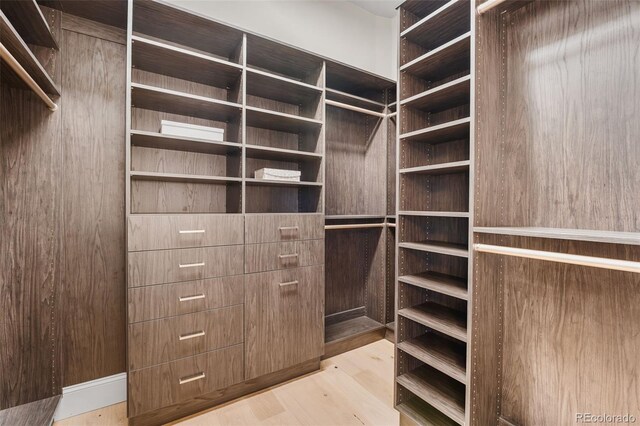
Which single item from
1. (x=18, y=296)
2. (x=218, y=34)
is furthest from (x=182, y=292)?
(x=218, y=34)

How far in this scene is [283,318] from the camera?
1.95 meters

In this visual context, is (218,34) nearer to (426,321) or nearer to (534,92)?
(534,92)

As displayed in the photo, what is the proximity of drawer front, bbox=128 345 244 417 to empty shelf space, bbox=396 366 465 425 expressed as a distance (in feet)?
3.24

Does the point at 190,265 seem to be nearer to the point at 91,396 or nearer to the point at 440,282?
the point at 91,396

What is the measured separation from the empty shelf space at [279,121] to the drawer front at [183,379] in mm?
1494

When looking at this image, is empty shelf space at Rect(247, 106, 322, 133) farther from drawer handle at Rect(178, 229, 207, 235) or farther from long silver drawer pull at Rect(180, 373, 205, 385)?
long silver drawer pull at Rect(180, 373, 205, 385)

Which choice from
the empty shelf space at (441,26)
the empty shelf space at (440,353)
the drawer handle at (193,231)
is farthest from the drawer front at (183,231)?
the empty shelf space at (441,26)

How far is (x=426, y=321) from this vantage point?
155 centimetres

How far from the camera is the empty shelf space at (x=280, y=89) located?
75.7 inches

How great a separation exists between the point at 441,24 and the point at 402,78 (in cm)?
32

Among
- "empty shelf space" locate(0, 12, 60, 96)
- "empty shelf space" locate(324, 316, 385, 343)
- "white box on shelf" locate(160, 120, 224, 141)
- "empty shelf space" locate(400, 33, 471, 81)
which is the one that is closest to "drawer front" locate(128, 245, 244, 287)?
"white box on shelf" locate(160, 120, 224, 141)

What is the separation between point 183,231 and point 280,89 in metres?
1.20

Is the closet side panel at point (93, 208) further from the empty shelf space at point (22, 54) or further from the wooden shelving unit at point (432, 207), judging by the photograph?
the wooden shelving unit at point (432, 207)

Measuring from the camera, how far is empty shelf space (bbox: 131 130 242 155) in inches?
63.6
